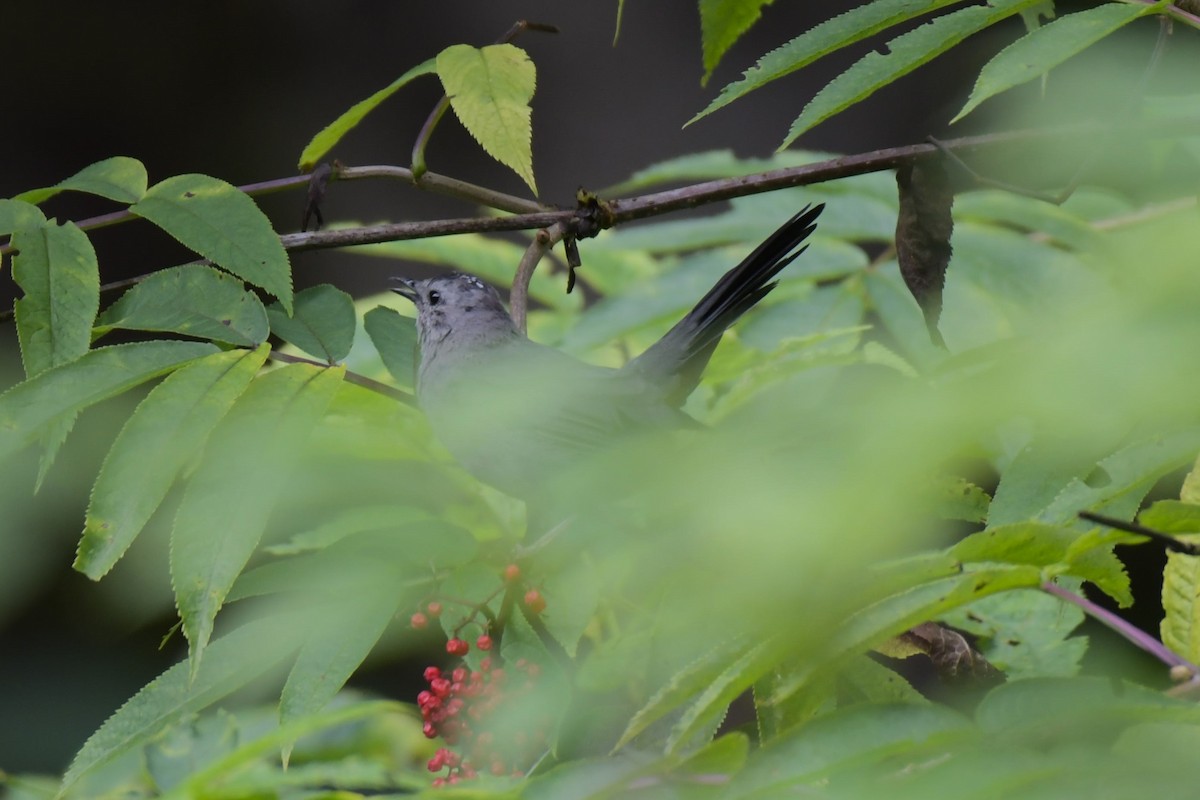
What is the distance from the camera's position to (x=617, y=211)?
1.25m

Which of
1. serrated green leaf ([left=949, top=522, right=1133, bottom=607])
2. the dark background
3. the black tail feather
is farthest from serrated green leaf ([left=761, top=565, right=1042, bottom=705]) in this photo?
the dark background

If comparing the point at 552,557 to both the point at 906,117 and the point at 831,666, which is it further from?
the point at 906,117

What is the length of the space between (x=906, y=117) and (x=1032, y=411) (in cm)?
369

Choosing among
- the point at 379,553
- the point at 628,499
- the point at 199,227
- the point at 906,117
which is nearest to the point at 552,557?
the point at 379,553

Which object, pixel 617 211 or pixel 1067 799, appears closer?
pixel 1067 799

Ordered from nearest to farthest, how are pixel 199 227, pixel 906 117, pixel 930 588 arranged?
pixel 930 588, pixel 199 227, pixel 906 117

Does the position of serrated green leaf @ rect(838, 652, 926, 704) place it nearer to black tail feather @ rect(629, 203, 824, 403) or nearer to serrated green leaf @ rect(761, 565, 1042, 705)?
serrated green leaf @ rect(761, 565, 1042, 705)

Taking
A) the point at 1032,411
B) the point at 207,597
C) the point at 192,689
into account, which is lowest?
the point at 192,689

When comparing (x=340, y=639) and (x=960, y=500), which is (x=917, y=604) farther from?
(x=340, y=639)

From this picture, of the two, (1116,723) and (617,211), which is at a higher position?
(617,211)

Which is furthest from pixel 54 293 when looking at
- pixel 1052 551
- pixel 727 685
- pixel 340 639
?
pixel 1052 551

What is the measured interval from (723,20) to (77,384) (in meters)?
0.67

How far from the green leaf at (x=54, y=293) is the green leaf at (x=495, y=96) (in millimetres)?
394

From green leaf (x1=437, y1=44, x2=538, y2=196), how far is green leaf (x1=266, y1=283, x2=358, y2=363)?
0.27 metres
